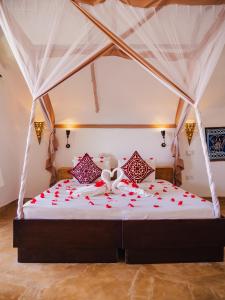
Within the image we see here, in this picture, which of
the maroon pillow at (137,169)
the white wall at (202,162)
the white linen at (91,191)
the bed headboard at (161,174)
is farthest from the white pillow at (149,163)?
the white linen at (91,191)

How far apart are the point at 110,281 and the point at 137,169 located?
2306mm

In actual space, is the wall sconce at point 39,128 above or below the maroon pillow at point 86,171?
above

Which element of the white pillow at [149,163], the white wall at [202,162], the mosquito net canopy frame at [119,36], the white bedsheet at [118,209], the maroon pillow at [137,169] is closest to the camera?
the mosquito net canopy frame at [119,36]

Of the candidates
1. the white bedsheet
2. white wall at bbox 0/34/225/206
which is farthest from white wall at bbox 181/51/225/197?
the white bedsheet

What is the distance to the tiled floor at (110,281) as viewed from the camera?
6.28 ft

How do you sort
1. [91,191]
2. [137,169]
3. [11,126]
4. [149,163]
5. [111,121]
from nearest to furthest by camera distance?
[91,191], [137,169], [149,163], [11,126], [111,121]

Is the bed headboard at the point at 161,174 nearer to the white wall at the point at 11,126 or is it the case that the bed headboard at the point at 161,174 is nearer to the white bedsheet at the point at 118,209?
the white wall at the point at 11,126

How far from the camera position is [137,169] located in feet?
Result: 13.9

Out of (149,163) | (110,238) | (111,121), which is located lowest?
(110,238)

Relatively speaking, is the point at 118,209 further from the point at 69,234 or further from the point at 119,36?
the point at 119,36

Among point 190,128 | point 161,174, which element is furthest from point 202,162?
point 161,174

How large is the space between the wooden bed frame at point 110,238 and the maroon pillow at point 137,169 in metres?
1.77

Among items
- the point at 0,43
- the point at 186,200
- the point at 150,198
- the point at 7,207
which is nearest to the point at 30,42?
the point at 0,43

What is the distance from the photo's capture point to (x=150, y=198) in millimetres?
2943
